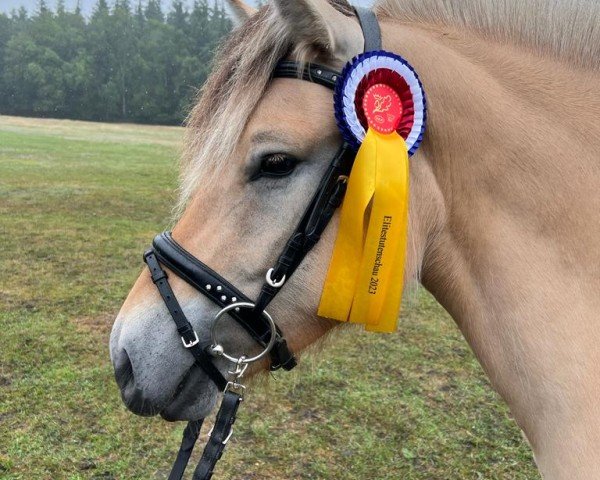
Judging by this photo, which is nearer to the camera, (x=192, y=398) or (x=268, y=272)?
(x=268, y=272)

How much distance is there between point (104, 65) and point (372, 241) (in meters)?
83.5

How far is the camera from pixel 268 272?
5.47 feet

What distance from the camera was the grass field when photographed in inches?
149

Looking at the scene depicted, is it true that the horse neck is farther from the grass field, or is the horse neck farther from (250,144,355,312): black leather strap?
the grass field

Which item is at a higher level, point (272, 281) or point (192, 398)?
point (272, 281)

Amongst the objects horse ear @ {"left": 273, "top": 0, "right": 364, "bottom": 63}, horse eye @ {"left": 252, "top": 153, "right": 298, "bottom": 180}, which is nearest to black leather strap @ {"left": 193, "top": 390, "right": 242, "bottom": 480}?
horse eye @ {"left": 252, "top": 153, "right": 298, "bottom": 180}

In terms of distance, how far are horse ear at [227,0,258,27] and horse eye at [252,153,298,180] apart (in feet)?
2.37

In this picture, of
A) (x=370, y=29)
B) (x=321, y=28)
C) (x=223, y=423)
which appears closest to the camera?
(x=321, y=28)

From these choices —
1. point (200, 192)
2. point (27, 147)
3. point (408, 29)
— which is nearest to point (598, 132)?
point (408, 29)

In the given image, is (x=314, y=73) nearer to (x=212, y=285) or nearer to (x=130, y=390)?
(x=212, y=285)

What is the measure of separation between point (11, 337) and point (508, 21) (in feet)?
18.4

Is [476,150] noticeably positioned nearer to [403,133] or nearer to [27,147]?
[403,133]

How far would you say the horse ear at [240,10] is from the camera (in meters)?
2.05

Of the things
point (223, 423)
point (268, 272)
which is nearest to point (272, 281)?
point (268, 272)
